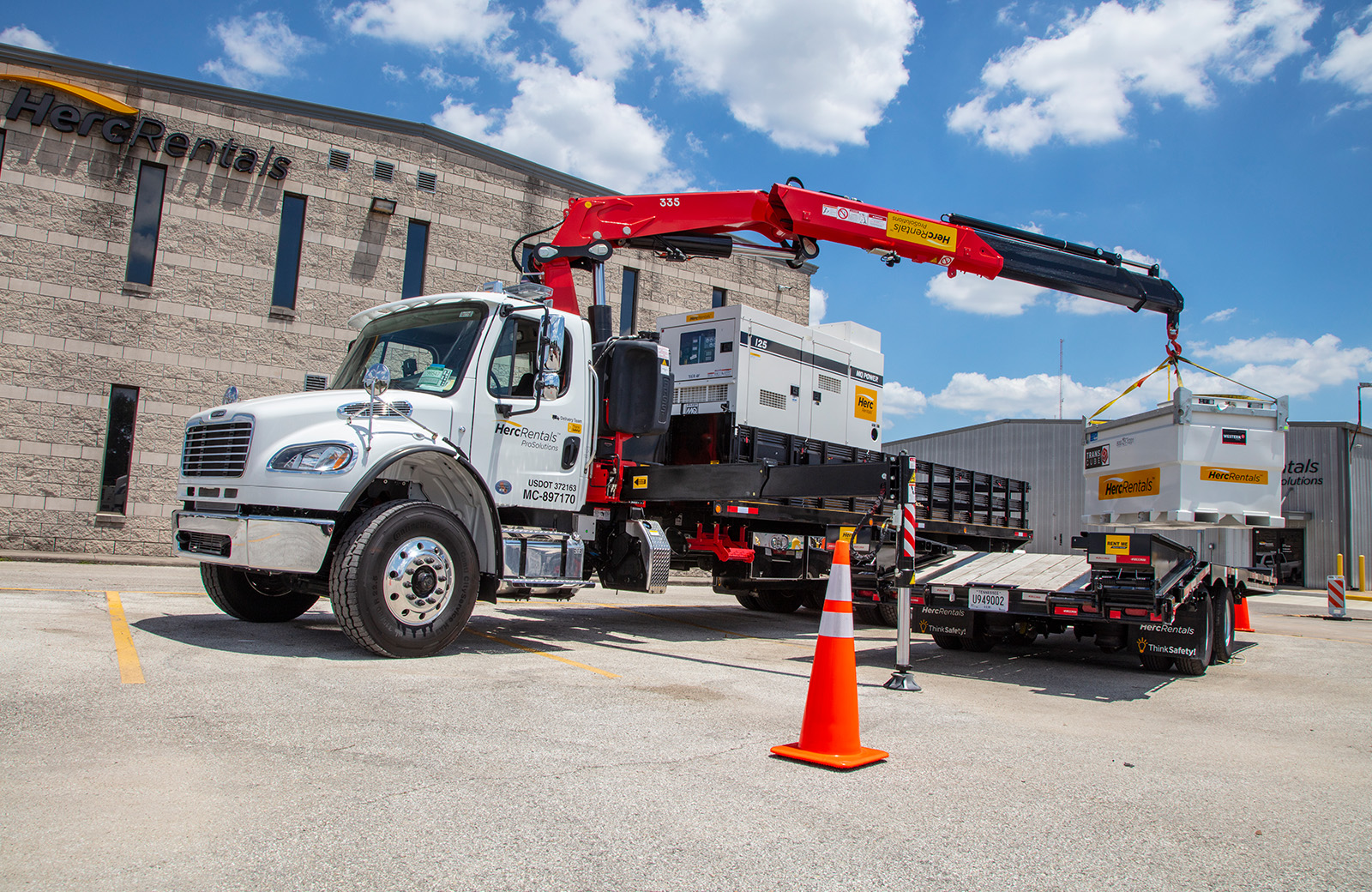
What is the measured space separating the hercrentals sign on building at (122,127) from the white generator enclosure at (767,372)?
11.7 metres

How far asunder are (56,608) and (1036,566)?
937 centimetres

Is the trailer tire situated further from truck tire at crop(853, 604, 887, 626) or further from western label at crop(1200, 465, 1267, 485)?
western label at crop(1200, 465, 1267, 485)

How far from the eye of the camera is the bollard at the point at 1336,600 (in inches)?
737

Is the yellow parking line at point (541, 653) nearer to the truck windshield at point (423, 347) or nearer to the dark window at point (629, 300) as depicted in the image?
the truck windshield at point (423, 347)

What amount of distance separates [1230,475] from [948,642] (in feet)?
10.8

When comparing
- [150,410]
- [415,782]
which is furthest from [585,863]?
[150,410]

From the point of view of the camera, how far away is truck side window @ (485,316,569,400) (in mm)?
7867

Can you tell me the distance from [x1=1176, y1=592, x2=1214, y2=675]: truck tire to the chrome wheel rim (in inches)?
261

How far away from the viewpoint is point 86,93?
1736cm

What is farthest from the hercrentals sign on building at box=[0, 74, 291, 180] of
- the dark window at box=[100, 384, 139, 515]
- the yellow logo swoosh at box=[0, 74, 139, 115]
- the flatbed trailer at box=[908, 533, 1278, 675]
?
the flatbed trailer at box=[908, 533, 1278, 675]

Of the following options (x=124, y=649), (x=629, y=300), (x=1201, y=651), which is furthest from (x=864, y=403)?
(x=629, y=300)

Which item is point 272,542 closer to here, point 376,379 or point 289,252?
point 376,379

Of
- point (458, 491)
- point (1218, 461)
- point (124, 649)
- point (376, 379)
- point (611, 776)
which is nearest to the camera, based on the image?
point (611, 776)

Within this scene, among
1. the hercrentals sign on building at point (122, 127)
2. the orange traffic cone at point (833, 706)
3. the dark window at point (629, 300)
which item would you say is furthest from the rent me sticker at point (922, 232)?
the hercrentals sign on building at point (122, 127)
